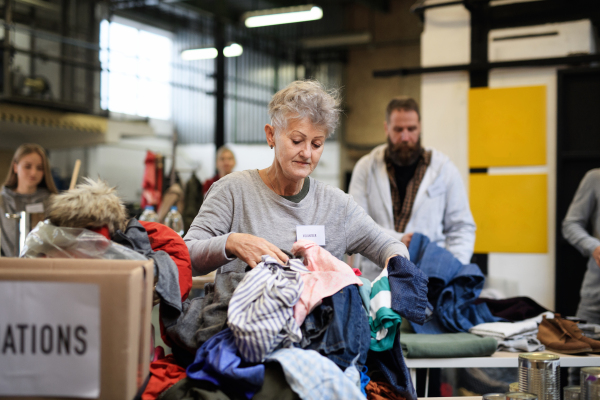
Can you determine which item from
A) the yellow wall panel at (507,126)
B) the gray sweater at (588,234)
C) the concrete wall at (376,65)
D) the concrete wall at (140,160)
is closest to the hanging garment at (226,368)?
the gray sweater at (588,234)

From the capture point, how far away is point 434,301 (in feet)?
7.64

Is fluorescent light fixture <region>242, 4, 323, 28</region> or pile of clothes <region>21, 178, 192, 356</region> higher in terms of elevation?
fluorescent light fixture <region>242, 4, 323, 28</region>

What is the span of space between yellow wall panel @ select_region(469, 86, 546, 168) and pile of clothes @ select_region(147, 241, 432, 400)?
2.94 m

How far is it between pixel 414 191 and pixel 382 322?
165 cm

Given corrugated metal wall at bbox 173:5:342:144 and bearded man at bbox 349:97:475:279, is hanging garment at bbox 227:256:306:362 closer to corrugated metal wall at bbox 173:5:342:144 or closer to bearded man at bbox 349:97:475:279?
bearded man at bbox 349:97:475:279

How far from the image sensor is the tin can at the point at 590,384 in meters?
1.37

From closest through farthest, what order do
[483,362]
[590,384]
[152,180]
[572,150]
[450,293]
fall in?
[590,384] → [483,362] → [450,293] → [572,150] → [152,180]

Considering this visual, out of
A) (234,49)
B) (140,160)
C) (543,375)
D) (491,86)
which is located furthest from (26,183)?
(140,160)

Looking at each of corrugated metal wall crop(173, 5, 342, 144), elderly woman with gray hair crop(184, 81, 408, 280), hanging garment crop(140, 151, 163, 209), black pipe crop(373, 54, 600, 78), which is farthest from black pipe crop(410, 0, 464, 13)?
corrugated metal wall crop(173, 5, 342, 144)

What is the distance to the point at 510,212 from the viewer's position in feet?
13.4

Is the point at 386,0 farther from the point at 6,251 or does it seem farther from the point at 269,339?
the point at 269,339

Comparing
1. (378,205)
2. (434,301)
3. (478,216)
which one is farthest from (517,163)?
(434,301)

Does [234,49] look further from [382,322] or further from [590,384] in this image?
[590,384]

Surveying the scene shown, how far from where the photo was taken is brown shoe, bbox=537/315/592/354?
6.96ft
